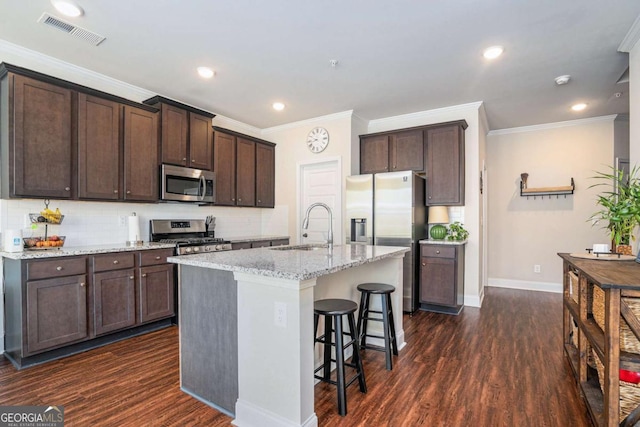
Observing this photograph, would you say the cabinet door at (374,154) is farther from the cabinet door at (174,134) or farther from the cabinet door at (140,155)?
the cabinet door at (140,155)

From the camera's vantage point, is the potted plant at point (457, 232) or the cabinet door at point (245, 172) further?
the cabinet door at point (245, 172)

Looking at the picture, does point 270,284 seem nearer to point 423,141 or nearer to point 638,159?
point 638,159

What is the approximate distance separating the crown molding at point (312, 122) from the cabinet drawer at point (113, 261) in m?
3.12

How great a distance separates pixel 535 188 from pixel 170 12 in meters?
5.53

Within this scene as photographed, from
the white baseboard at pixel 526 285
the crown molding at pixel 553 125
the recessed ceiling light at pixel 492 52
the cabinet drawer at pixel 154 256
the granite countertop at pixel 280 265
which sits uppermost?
the recessed ceiling light at pixel 492 52

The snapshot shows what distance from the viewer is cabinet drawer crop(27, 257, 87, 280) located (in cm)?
263

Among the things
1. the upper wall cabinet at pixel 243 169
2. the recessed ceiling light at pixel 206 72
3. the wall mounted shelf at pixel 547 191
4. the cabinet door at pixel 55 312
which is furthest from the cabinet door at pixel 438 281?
the cabinet door at pixel 55 312

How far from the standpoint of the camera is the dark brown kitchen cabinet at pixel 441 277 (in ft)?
13.3

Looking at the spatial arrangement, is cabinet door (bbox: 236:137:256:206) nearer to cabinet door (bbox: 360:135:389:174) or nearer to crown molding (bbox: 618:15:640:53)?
cabinet door (bbox: 360:135:389:174)

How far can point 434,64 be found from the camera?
3293 millimetres

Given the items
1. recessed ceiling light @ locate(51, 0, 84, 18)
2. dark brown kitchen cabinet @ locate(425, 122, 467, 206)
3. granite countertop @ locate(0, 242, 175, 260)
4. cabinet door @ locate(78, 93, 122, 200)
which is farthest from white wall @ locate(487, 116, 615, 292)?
recessed ceiling light @ locate(51, 0, 84, 18)

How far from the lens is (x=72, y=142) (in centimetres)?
312

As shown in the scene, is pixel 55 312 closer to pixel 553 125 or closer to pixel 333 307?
pixel 333 307

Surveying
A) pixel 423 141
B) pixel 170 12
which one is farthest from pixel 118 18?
pixel 423 141
